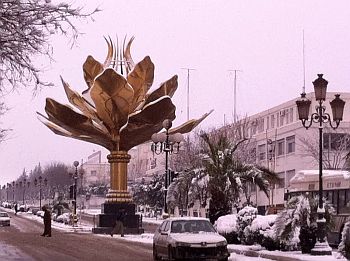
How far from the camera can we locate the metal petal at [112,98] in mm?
52281

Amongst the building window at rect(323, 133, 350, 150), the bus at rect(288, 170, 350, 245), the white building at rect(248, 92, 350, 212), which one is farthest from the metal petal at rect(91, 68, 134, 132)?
the building window at rect(323, 133, 350, 150)

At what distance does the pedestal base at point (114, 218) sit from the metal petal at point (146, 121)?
4.88 m

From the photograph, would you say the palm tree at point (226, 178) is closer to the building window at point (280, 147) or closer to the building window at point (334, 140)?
the building window at point (334, 140)

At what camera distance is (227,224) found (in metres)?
31.9

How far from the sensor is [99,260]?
24578mm

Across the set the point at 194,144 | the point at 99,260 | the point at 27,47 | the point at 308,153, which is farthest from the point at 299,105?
the point at 194,144

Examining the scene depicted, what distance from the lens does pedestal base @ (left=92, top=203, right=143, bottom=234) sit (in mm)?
51281

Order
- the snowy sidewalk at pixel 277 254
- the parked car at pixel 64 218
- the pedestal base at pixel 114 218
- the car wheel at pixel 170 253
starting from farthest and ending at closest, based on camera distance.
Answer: the parked car at pixel 64 218, the pedestal base at pixel 114 218, the snowy sidewalk at pixel 277 254, the car wheel at pixel 170 253

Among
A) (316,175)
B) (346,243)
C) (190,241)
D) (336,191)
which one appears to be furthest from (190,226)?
(316,175)

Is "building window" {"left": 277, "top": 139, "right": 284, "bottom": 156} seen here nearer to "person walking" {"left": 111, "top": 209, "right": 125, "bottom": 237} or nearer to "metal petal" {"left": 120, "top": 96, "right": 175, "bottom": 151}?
"metal petal" {"left": 120, "top": 96, "right": 175, "bottom": 151}

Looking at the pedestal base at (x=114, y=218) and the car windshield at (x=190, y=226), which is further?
the pedestal base at (x=114, y=218)

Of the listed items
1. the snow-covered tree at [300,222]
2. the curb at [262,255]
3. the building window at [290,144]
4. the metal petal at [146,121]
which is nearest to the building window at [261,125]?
the building window at [290,144]

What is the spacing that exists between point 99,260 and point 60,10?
36.8ft

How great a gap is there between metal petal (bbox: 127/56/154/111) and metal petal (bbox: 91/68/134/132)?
1564mm
